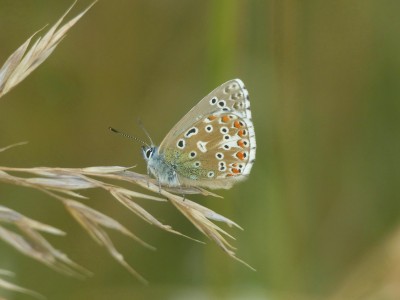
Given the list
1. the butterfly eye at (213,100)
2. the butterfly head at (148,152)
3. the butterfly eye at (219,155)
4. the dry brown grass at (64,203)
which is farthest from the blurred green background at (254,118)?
the dry brown grass at (64,203)

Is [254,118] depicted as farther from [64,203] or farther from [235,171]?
[64,203]

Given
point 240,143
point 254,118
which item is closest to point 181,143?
point 240,143

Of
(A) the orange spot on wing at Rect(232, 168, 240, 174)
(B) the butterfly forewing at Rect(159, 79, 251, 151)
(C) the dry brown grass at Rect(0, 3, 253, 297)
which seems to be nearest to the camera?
(C) the dry brown grass at Rect(0, 3, 253, 297)

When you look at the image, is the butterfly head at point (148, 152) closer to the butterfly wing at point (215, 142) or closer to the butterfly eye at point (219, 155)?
the butterfly wing at point (215, 142)

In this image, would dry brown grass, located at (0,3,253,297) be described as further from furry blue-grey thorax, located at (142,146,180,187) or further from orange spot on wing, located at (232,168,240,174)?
orange spot on wing, located at (232,168,240,174)

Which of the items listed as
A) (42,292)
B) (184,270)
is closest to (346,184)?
(184,270)

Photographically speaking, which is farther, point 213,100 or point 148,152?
Result: point 148,152

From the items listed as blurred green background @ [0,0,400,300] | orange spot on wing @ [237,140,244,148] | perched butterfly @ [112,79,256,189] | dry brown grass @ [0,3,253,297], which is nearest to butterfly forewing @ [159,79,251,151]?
perched butterfly @ [112,79,256,189]

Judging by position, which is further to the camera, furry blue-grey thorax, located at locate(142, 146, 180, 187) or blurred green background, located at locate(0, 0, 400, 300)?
blurred green background, located at locate(0, 0, 400, 300)
